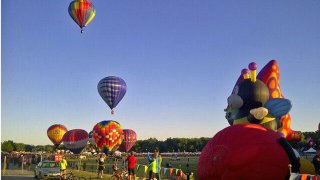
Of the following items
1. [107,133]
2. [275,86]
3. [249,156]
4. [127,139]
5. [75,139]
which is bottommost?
[249,156]

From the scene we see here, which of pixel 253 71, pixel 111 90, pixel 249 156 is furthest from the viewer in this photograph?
pixel 111 90

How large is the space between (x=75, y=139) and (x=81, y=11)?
29778mm

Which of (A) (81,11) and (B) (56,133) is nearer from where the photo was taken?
(A) (81,11)

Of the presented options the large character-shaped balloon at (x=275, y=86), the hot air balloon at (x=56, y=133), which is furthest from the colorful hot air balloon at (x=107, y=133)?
the large character-shaped balloon at (x=275, y=86)

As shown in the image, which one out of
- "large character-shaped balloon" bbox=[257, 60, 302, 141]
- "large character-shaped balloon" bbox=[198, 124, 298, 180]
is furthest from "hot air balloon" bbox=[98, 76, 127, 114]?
"large character-shaped balloon" bbox=[198, 124, 298, 180]

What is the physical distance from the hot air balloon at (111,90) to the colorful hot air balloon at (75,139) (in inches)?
772

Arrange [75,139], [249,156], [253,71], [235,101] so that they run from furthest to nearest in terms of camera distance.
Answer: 1. [75,139]
2. [253,71]
3. [235,101]
4. [249,156]

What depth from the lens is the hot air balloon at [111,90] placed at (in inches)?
1634

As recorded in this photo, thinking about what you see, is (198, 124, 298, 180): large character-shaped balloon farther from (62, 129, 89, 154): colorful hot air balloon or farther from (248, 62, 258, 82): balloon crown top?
(62, 129, 89, 154): colorful hot air balloon

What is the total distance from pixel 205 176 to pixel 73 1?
84.4 ft

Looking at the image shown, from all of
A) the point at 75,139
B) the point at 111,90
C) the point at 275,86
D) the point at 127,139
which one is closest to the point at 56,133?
the point at 75,139

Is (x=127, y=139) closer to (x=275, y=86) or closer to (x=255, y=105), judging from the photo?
(x=275, y=86)

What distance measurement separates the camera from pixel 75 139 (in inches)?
2347

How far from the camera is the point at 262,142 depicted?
12781 mm
